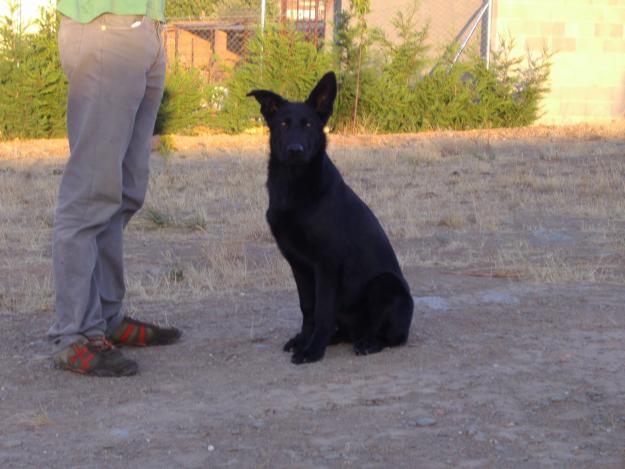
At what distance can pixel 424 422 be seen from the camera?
3748 millimetres

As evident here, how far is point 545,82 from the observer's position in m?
17.6

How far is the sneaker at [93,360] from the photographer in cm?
439

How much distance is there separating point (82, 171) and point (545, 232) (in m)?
4.78

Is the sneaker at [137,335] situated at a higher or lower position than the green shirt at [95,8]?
lower

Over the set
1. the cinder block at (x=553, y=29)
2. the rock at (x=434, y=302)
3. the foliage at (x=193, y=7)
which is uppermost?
the foliage at (x=193, y=7)

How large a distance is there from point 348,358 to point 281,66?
1202 centimetres

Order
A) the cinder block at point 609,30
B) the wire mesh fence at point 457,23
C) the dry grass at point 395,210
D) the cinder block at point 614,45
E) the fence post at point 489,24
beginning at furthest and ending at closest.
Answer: the cinder block at point 614,45 → the cinder block at point 609,30 → the wire mesh fence at point 457,23 → the fence post at point 489,24 → the dry grass at point 395,210

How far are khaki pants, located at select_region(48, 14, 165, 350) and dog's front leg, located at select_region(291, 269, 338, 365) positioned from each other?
926 mm

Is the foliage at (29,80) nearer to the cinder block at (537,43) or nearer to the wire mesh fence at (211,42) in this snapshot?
the wire mesh fence at (211,42)

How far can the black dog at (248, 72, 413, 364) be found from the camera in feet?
15.1

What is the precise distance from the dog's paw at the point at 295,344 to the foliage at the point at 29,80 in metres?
12.0

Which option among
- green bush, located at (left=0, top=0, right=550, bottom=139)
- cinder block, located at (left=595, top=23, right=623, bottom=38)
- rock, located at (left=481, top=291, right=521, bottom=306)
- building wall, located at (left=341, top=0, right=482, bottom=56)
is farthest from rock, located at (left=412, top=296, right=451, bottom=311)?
cinder block, located at (left=595, top=23, right=623, bottom=38)

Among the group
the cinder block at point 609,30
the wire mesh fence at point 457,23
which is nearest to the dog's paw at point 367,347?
the wire mesh fence at point 457,23

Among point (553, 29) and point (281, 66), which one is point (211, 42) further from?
point (553, 29)
